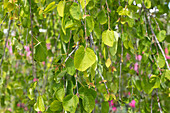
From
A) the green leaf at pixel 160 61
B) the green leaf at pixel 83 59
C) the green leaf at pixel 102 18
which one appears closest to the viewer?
the green leaf at pixel 83 59

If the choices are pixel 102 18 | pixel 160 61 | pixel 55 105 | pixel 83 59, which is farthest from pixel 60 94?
pixel 160 61

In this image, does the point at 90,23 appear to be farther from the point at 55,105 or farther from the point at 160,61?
the point at 160,61

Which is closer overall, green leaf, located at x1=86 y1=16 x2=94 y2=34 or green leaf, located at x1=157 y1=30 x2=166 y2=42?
green leaf, located at x1=86 y1=16 x2=94 y2=34

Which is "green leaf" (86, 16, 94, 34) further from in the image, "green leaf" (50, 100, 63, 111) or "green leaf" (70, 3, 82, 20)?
"green leaf" (50, 100, 63, 111)

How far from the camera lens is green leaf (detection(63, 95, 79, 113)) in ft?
1.65

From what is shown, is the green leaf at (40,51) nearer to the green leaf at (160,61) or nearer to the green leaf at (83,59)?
the green leaf at (83,59)

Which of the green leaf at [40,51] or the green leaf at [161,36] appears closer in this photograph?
the green leaf at [40,51]

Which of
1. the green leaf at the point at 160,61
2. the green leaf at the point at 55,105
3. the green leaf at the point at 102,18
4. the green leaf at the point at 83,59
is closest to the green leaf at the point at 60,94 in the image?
the green leaf at the point at 55,105

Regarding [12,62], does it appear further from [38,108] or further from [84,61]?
[84,61]

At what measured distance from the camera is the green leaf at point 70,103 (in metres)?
0.50

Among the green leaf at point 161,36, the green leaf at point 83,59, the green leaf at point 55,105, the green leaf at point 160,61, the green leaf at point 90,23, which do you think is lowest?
the green leaf at point 55,105

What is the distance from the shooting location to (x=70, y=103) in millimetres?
506

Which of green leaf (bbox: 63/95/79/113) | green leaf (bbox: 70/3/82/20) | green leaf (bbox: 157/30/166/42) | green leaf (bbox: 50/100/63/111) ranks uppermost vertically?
green leaf (bbox: 70/3/82/20)

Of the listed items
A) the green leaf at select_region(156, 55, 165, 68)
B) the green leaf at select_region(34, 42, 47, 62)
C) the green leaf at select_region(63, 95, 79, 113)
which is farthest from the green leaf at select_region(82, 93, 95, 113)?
the green leaf at select_region(156, 55, 165, 68)
